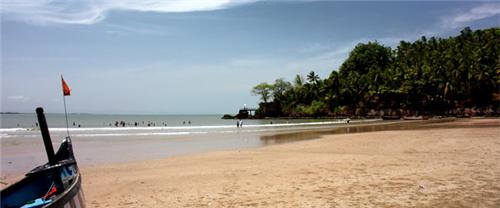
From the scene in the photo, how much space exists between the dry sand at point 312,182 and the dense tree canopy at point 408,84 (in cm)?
5966

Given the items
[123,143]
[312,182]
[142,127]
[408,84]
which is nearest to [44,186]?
[312,182]

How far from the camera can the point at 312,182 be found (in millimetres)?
9969

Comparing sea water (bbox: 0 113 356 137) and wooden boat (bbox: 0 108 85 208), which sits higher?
wooden boat (bbox: 0 108 85 208)

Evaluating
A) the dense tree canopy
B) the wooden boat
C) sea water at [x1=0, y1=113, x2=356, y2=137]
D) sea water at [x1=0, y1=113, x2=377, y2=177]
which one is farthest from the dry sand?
the dense tree canopy

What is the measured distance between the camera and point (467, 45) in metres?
78.1

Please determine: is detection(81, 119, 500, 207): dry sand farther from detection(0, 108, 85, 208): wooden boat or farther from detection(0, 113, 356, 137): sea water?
detection(0, 113, 356, 137): sea water

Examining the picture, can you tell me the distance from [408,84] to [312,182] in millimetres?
71870

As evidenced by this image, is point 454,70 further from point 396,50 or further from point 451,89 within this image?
point 396,50

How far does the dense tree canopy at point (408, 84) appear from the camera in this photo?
218ft

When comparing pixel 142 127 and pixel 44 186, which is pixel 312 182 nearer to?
pixel 44 186

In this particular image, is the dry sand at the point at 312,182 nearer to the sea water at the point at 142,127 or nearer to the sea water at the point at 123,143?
the sea water at the point at 123,143

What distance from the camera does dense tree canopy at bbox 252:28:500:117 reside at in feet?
218

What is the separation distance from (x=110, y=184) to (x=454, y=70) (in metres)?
71.0

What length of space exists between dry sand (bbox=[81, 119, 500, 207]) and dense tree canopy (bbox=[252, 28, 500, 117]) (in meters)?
59.7
